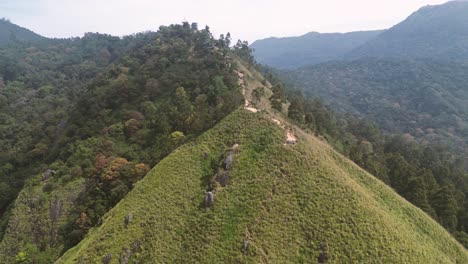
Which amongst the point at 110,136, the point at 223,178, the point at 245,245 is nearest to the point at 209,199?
the point at 223,178

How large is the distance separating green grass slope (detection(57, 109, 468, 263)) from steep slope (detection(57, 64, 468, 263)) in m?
0.12

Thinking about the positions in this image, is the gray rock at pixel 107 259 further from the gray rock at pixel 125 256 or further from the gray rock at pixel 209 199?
the gray rock at pixel 209 199

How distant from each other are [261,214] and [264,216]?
0.42m

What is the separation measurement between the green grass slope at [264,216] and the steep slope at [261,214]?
0.38 feet

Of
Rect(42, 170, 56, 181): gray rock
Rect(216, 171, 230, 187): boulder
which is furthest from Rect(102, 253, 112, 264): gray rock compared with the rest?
Rect(42, 170, 56, 181): gray rock

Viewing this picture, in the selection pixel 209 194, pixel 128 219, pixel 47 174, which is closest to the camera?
pixel 128 219

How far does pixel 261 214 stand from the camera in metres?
41.9

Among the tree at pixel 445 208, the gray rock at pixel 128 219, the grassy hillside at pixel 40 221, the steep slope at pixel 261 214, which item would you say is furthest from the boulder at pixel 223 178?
the tree at pixel 445 208

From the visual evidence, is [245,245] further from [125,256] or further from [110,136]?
[110,136]

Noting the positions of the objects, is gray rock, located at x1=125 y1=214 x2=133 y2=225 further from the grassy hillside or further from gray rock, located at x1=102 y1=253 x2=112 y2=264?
the grassy hillside

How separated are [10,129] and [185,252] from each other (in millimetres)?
107941

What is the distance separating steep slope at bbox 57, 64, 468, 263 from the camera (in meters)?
39.3

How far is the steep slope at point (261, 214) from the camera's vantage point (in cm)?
3931

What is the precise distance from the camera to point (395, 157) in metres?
82.9
